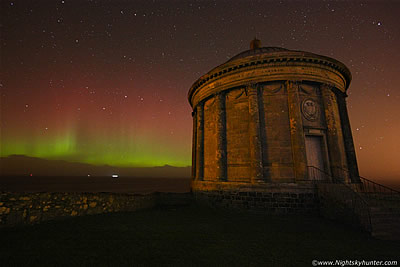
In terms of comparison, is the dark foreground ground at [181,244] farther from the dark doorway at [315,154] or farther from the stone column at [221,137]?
the stone column at [221,137]

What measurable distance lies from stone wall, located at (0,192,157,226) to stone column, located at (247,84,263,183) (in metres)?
7.50

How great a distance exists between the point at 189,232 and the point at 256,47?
1612cm

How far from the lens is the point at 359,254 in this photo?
497cm

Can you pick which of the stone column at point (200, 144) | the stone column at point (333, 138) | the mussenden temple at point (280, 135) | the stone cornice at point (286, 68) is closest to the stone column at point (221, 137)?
the mussenden temple at point (280, 135)

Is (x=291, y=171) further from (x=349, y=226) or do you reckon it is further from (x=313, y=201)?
(x=349, y=226)

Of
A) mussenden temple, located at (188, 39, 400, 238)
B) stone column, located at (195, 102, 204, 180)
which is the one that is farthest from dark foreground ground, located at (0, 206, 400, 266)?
stone column, located at (195, 102, 204, 180)

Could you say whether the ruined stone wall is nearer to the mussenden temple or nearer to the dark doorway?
the mussenden temple

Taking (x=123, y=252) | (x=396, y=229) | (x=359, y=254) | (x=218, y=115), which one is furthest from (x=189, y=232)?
(x=218, y=115)

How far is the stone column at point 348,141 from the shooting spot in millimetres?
11961

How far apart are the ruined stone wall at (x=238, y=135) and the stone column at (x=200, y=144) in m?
2.61

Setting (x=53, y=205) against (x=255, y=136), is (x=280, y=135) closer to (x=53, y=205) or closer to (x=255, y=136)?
(x=255, y=136)

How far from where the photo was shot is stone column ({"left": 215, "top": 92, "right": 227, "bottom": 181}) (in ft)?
41.4

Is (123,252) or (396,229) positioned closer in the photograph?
(123,252)

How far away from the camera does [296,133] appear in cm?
1101
